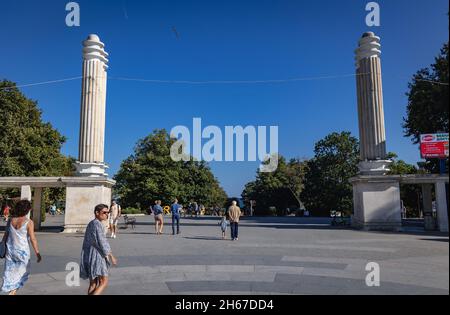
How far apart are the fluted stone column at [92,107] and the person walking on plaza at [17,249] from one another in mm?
15097

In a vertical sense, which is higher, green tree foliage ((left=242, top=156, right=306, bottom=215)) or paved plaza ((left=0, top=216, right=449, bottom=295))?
green tree foliage ((left=242, top=156, right=306, bottom=215))

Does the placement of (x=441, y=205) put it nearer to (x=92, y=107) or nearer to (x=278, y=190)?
(x=92, y=107)

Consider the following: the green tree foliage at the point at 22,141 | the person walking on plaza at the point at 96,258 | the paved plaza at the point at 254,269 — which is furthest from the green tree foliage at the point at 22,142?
the person walking on plaza at the point at 96,258

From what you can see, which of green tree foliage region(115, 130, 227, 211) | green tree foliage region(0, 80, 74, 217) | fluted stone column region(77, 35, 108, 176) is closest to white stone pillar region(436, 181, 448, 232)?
fluted stone column region(77, 35, 108, 176)

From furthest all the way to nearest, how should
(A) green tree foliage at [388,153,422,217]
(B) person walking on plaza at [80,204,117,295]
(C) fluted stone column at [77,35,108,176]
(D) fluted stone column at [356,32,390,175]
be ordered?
(A) green tree foliage at [388,153,422,217], (D) fluted stone column at [356,32,390,175], (C) fluted stone column at [77,35,108,176], (B) person walking on plaza at [80,204,117,295]

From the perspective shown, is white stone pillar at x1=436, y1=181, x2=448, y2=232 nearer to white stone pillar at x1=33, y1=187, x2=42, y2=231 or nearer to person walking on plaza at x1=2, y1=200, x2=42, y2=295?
person walking on plaza at x1=2, y1=200, x2=42, y2=295

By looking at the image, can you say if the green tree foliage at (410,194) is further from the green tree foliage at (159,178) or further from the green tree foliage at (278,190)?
the green tree foliage at (159,178)

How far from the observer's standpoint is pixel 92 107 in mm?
22266

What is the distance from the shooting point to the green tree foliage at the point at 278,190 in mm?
59219

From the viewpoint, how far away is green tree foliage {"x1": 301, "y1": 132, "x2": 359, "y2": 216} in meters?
47.7

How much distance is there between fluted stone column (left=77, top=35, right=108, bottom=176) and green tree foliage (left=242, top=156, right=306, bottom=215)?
3960 centimetres

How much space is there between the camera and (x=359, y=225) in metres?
22.2

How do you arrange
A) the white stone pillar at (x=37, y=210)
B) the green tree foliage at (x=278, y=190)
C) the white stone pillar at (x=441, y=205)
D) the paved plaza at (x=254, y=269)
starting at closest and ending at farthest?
the paved plaza at (x=254, y=269), the white stone pillar at (x=441, y=205), the white stone pillar at (x=37, y=210), the green tree foliage at (x=278, y=190)

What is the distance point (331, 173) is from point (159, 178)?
22.6 m
